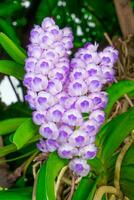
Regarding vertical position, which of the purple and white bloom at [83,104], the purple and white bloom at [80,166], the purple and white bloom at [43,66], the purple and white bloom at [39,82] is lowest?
the purple and white bloom at [80,166]

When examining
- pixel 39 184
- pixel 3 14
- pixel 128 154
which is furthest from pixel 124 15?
pixel 39 184

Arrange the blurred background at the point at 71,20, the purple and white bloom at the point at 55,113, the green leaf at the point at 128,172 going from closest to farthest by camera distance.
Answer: the purple and white bloom at the point at 55,113 < the green leaf at the point at 128,172 < the blurred background at the point at 71,20

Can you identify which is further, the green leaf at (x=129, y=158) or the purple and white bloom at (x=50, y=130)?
the green leaf at (x=129, y=158)

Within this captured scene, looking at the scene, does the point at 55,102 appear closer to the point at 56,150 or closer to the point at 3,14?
the point at 56,150

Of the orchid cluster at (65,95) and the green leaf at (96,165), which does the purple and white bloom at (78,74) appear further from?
the green leaf at (96,165)

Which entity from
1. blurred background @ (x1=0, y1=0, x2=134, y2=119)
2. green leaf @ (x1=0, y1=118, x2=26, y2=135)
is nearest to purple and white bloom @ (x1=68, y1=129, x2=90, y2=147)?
green leaf @ (x1=0, y1=118, x2=26, y2=135)

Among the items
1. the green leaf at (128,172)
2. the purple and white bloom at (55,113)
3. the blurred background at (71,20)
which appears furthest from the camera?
the blurred background at (71,20)

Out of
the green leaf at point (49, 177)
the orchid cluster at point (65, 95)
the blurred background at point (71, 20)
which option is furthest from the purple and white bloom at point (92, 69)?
the blurred background at point (71, 20)

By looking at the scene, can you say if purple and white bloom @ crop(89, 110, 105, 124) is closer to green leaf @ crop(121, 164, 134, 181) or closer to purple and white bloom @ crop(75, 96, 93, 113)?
purple and white bloom @ crop(75, 96, 93, 113)
